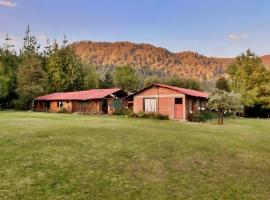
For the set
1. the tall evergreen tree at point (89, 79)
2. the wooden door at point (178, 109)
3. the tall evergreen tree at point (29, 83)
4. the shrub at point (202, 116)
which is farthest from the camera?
the tall evergreen tree at point (89, 79)

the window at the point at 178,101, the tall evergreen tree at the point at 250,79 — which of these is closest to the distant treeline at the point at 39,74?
the tall evergreen tree at the point at 250,79

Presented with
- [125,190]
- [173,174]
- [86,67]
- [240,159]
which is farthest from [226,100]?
[86,67]

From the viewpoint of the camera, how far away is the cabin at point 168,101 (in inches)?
1793

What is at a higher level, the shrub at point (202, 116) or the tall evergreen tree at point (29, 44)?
the tall evergreen tree at point (29, 44)

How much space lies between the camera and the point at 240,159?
55.0 ft

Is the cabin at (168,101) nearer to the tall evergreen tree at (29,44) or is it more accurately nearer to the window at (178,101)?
the window at (178,101)

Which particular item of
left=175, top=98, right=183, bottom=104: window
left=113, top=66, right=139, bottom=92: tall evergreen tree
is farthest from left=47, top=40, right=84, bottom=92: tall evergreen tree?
left=175, top=98, right=183, bottom=104: window

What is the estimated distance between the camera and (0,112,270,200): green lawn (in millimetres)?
10977

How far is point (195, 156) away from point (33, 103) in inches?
2480

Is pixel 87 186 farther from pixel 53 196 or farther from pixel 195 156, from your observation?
pixel 195 156

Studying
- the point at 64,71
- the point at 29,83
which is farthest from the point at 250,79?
the point at 29,83

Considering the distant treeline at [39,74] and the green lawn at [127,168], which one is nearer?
the green lawn at [127,168]

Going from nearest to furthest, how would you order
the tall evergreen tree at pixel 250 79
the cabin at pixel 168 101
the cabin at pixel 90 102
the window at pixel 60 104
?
the cabin at pixel 168 101 < the cabin at pixel 90 102 < the window at pixel 60 104 < the tall evergreen tree at pixel 250 79

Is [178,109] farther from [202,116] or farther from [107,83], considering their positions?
[107,83]
